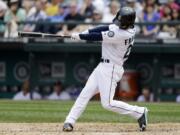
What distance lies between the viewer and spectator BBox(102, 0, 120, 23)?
16.9 m

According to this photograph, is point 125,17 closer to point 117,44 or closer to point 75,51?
point 117,44

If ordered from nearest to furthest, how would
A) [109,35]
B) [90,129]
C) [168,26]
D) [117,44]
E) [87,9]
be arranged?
[109,35] < [117,44] < [90,129] < [168,26] < [87,9]

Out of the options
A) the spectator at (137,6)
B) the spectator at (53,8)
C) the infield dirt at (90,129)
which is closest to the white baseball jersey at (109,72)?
the infield dirt at (90,129)

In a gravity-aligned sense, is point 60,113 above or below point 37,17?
below

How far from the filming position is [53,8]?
1792 centimetres

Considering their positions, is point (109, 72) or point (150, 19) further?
point (150, 19)

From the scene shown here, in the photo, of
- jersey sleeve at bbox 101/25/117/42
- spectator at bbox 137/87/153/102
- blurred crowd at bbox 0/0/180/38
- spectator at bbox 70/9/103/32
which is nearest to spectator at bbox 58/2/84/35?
blurred crowd at bbox 0/0/180/38

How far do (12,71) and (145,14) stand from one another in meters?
4.03

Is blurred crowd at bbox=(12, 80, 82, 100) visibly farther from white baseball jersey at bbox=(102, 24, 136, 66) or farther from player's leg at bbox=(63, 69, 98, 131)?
white baseball jersey at bbox=(102, 24, 136, 66)

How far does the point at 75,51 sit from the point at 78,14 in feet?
3.40

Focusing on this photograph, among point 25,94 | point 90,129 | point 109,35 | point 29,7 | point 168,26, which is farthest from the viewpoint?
point 29,7

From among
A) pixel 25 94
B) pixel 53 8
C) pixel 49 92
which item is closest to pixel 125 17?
pixel 53 8

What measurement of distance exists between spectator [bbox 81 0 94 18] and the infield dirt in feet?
23.5

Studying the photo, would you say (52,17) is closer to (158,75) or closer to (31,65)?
(31,65)
